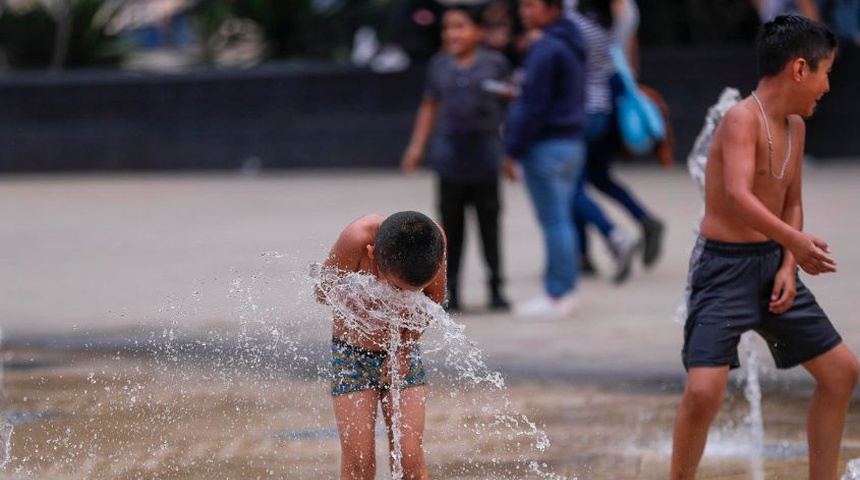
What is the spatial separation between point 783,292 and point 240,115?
11909 mm

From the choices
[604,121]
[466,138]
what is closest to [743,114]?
[466,138]

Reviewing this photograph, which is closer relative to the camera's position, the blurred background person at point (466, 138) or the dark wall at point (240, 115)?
the blurred background person at point (466, 138)

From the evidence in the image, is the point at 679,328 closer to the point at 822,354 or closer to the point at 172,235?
the point at 822,354

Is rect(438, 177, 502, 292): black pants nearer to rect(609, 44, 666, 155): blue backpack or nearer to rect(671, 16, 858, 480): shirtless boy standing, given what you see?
rect(609, 44, 666, 155): blue backpack

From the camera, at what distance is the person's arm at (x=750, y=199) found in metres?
4.34

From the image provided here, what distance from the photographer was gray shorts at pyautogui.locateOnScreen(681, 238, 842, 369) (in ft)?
14.9

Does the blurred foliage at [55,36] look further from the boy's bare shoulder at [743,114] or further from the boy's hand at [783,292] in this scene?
the boy's hand at [783,292]

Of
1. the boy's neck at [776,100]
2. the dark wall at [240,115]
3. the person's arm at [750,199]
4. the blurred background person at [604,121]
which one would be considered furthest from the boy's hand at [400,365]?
the dark wall at [240,115]

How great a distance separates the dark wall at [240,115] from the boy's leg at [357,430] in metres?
11.2

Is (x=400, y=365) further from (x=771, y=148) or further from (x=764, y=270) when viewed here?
(x=771, y=148)

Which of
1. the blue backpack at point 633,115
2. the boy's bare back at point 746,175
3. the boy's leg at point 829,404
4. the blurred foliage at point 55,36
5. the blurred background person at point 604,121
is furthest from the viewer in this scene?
the blurred foliage at point 55,36

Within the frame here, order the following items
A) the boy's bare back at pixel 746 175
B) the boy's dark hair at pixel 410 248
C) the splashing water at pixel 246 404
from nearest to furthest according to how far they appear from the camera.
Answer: the boy's dark hair at pixel 410 248 → the boy's bare back at pixel 746 175 → the splashing water at pixel 246 404

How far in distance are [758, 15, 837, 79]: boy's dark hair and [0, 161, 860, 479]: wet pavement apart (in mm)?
1434

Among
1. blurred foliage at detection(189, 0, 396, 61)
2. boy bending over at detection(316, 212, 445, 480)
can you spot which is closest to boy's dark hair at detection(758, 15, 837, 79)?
boy bending over at detection(316, 212, 445, 480)
